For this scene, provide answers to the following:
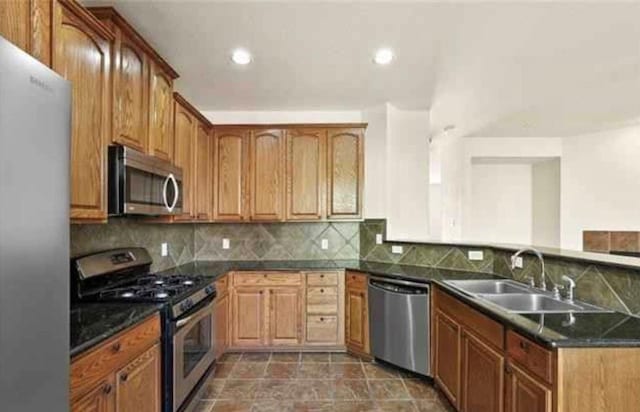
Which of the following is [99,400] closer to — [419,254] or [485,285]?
[485,285]

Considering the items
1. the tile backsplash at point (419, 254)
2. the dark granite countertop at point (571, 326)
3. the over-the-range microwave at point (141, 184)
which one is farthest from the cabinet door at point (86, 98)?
the tile backsplash at point (419, 254)

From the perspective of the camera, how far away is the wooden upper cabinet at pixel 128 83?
2135 millimetres

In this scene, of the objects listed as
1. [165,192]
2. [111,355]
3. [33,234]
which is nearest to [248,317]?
[165,192]

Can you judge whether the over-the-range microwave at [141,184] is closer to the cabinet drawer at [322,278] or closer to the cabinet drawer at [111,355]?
the cabinet drawer at [111,355]

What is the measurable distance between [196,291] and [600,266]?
8.14 ft

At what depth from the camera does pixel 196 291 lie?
2.62 meters

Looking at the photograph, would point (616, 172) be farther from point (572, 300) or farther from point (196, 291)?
point (196, 291)

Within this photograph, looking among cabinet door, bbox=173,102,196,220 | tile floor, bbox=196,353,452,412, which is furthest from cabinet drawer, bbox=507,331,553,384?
cabinet door, bbox=173,102,196,220

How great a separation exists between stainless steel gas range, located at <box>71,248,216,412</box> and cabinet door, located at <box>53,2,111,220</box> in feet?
1.80

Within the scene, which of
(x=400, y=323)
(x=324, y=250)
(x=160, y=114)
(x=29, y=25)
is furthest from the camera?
(x=324, y=250)

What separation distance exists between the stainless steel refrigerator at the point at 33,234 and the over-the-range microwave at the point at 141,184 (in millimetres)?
951

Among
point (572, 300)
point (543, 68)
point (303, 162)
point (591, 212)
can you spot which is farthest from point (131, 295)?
point (591, 212)

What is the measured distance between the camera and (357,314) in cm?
369

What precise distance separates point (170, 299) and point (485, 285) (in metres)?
2.26
